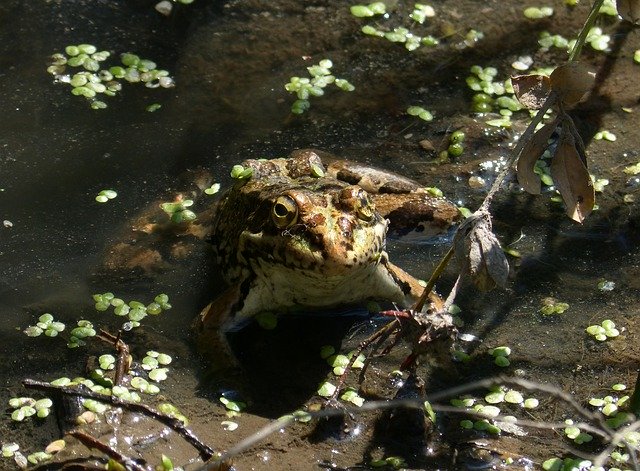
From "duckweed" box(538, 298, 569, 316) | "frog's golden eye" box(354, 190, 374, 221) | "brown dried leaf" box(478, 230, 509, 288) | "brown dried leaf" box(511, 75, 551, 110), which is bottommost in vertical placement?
"duckweed" box(538, 298, 569, 316)

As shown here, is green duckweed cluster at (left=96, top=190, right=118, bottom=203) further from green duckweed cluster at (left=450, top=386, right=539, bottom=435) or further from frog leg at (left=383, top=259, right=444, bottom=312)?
green duckweed cluster at (left=450, top=386, right=539, bottom=435)

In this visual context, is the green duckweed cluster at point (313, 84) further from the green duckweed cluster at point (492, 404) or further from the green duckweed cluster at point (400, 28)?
the green duckweed cluster at point (492, 404)

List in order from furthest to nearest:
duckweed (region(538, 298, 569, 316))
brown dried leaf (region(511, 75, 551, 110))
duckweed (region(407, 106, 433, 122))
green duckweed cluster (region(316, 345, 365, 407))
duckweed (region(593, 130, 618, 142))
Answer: duckweed (region(407, 106, 433, 122)) < duckweed (region(593, 130, 618, 142)) < duckweed (region(538, 298, 569, 316)) < green duckweed cluster (region(316, 345, 365, 407)) < brown dried leaf (region(511, 75, 551, 110))

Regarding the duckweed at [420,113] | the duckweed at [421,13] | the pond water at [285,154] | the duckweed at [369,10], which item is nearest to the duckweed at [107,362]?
the pond water at [285,154]

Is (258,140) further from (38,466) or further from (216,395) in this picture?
(38,466)

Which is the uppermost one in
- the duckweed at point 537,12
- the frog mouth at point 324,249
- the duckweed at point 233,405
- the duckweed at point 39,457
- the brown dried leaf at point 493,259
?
the brown dried leaf at point 493,259

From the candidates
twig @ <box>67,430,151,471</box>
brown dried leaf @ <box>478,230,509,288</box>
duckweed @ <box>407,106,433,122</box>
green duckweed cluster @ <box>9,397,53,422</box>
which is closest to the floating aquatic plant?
green duckweed cluster @ <box>9,397,53,422</box>

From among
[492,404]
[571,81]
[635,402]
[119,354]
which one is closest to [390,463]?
[492,404]
